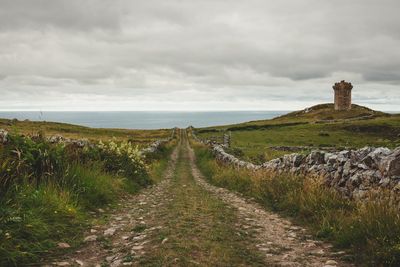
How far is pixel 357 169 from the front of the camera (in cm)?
1080

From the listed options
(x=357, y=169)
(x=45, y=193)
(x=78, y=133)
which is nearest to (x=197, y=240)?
(x=45, y=193)

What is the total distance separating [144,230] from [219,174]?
1407cm

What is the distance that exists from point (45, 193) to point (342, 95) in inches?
4508

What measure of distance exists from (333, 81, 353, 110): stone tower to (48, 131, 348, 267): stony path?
108314 mm

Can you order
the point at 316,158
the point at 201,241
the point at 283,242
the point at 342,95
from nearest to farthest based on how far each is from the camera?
the point at 201,241
the point at 283,242
the point at 316,158
the point at 342,95

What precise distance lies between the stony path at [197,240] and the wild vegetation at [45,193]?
23.8 inches

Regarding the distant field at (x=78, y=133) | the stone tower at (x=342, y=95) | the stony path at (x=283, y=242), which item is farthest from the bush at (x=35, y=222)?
the stone tower at (x=342, y=95)

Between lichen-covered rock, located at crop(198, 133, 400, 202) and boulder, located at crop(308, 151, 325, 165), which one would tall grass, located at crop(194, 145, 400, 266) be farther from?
boulder, located at crop(308, 151, 325, 165)

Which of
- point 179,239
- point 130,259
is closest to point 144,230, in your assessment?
point 179,239

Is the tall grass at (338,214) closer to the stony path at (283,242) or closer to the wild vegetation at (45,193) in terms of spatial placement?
the stony path at (283,242)

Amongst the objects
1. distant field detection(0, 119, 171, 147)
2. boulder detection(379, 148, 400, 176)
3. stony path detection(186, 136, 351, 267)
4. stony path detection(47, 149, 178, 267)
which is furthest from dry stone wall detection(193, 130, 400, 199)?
distant field detection(0, 119, 171, 147)

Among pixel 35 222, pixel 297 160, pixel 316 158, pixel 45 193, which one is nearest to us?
pixel 35 222

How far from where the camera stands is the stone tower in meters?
112

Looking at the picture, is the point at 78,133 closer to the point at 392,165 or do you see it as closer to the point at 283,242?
the point at 283,242
